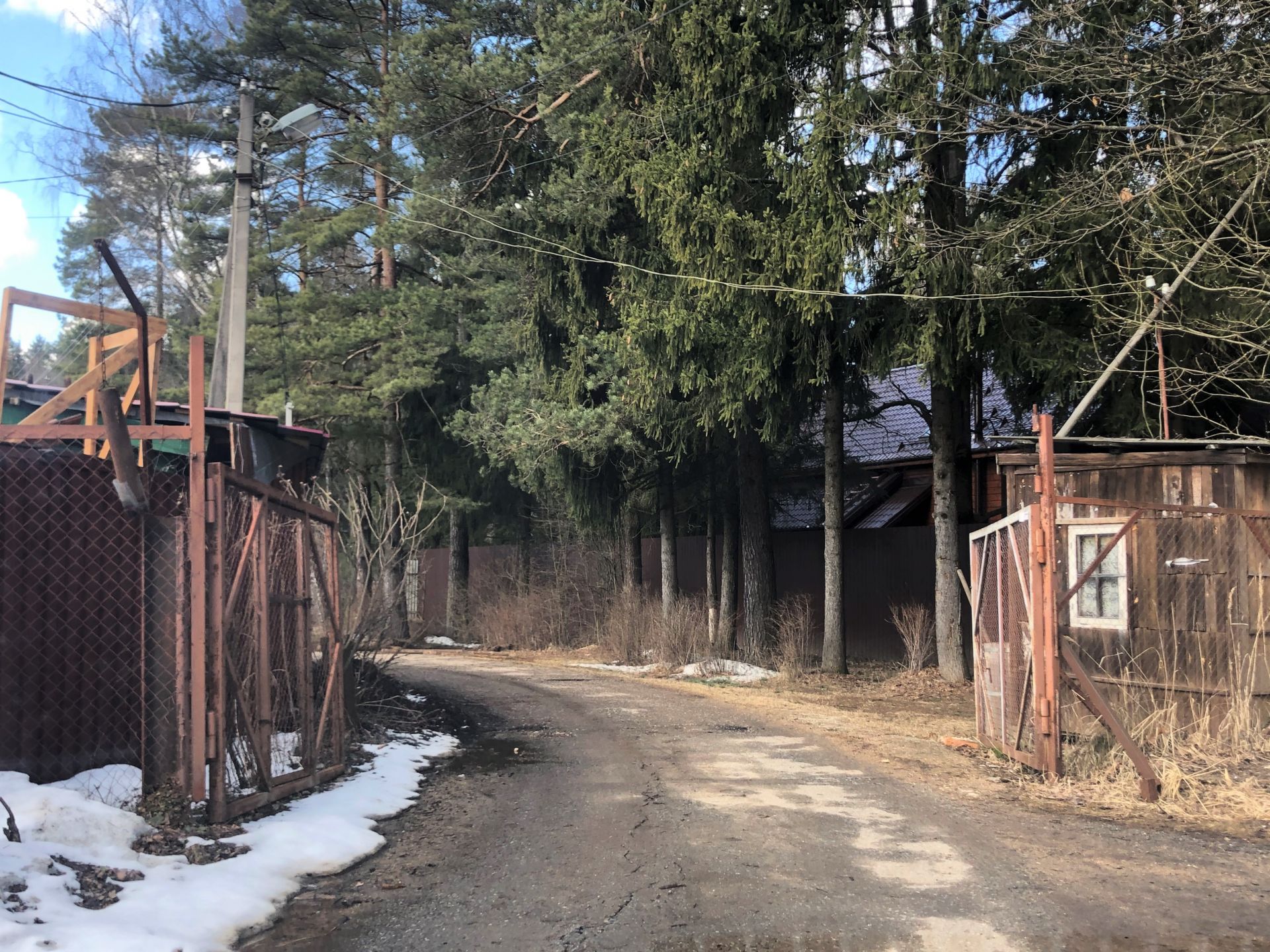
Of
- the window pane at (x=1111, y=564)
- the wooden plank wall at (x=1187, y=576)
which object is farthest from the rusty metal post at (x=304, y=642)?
the window pane at (x=1111, y=564)

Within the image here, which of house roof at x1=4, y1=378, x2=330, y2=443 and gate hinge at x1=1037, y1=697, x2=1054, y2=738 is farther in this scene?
house roof at x1=4, y1=378, x2=330, y2=443

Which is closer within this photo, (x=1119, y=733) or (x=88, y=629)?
(x=88, y=629)

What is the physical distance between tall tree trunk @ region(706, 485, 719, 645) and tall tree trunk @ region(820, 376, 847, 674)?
291 centimetres

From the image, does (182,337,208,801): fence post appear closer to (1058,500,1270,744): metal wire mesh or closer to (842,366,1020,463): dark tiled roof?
(1058,500,1270,744): metal wire mesh

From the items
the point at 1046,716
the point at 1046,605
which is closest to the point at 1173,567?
the point at 1046,605

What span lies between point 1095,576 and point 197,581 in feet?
25.4

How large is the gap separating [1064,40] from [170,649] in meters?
11.1

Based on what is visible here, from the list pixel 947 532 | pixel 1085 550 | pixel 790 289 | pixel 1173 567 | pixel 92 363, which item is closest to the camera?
pixel 92 363

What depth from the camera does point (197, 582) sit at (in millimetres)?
5598

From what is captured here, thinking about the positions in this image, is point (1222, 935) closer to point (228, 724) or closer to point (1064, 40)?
point (228, 724)

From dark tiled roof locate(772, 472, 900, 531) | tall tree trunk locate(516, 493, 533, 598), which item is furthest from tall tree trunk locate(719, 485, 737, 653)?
tall tree trunk locate(516, 493, 533, 598)

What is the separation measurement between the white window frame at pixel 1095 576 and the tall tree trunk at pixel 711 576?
9384mm

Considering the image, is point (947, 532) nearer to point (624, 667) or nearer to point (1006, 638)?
point (1006, 638)

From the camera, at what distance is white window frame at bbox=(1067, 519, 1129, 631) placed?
8.98 m
